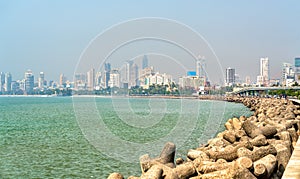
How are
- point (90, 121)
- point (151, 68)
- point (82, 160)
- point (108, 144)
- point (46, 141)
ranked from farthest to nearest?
point (90, 121), point (46, 141), point (108, 144), point (151, 68), point (82, 160)

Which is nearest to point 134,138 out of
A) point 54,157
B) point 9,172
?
point 54,157

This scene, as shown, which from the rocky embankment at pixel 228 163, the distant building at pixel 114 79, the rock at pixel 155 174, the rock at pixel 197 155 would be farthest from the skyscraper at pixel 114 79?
the rock at pixel 155 174

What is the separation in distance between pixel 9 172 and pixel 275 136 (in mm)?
8374

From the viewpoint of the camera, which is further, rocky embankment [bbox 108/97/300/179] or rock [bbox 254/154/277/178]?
rock [bbox 254/154/277/178]

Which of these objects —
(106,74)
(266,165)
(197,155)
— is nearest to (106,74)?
(106,74)

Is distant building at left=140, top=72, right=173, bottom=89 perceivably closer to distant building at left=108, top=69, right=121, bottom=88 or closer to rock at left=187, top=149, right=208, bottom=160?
distant building at left=108, top=69, right=121, bottom=88

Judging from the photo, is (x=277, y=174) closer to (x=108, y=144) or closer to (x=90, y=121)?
(x=108, y=144)

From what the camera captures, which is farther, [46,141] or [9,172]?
[46,141]

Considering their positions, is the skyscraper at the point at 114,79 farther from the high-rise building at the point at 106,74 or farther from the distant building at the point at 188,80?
the distant building at the point at 188,80

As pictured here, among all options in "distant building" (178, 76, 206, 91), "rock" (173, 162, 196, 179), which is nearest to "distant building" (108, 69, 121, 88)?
"distant building" (178, 76, 206, 91)

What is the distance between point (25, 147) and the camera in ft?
67.5

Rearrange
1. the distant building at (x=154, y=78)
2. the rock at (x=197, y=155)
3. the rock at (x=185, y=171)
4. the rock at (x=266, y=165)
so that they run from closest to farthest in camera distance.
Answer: the rock at (x=266, y=165) → the rock at (x=185, y=171) → the rock at (x=197, y=155) → the distant building at (x=154, y=78)

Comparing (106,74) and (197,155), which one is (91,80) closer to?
(106,74)

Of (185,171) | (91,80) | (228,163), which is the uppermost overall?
(91,80)
